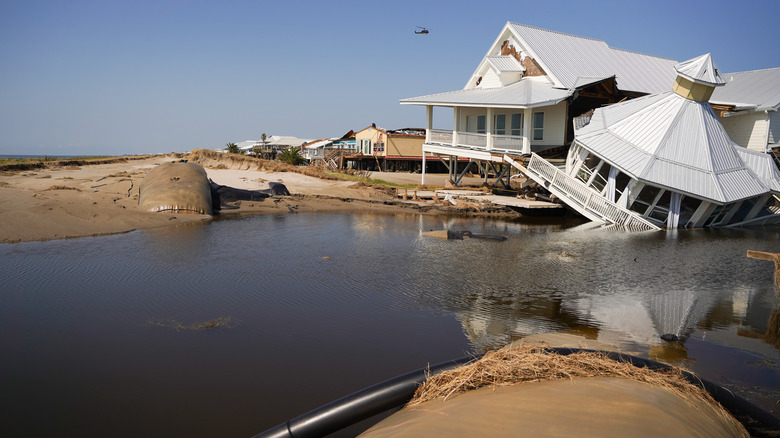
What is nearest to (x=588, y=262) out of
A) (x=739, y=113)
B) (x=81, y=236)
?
(x=81, y=236)

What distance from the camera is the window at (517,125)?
27781mm

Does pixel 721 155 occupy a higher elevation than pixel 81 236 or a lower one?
higher

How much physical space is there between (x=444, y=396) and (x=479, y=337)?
4.09 metres

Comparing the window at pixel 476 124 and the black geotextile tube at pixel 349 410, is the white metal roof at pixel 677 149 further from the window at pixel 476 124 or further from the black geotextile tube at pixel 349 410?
the black geotextile tube at pixel 349 410

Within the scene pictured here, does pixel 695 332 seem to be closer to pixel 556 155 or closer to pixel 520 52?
pixel 556 155

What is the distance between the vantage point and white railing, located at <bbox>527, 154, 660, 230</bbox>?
770 inches

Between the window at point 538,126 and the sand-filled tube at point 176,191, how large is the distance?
16.4 metres

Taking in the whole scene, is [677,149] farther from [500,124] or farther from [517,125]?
[500,124]

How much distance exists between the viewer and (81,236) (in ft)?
50.8

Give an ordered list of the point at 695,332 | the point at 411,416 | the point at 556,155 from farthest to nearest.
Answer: the point at 556,155 < the point at 695,332 < the point at 411,416

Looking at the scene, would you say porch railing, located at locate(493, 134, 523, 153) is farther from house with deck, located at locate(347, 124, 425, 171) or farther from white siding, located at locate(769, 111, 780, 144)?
house with deck, located at locate(347, 124, 425, 171)

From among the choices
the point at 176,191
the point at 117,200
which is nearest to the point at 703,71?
the point at 176,191

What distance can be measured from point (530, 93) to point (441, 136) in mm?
5033

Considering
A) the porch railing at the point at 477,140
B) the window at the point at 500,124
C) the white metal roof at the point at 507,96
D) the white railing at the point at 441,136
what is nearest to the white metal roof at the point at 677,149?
the white metal roof at the point at 507,96
